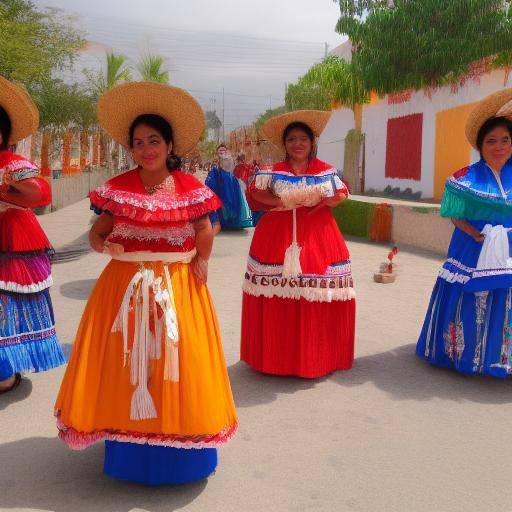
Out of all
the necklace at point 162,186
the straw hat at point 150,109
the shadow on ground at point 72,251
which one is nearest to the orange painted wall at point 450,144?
the shadow on ground at point 72,251

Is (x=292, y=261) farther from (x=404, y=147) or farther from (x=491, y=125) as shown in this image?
(x=404, y=147)

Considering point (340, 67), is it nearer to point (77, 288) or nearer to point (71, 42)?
point (71, 42)

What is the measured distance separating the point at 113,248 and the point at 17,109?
1.46 m

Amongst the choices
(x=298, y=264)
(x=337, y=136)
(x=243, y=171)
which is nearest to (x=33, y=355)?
(x=298, y=264)

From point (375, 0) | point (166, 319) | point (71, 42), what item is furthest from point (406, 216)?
point (71, 42)

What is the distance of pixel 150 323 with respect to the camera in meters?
2.77

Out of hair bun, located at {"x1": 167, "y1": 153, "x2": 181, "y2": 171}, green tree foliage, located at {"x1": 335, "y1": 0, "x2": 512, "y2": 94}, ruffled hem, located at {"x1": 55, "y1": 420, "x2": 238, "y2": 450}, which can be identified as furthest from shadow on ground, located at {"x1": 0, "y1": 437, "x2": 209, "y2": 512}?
green tree foliage, located at {"x1": 335, "y1": 0, "x2": 512, "y2": 94}

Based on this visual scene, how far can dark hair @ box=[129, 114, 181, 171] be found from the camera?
9.29ft

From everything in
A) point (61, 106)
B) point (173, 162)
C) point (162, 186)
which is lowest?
point (162, 186)

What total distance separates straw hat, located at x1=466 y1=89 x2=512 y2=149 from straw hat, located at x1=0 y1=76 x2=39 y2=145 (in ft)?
9.63

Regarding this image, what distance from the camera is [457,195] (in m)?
4.41

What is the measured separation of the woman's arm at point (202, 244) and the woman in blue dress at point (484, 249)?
2.23 metres

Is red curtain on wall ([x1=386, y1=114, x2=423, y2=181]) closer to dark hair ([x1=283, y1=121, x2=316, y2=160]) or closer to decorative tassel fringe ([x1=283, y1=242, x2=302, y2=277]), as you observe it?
dark hair ([x1=283, y1=121, x2=316, y2=160])

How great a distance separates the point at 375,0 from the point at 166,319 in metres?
19.8
